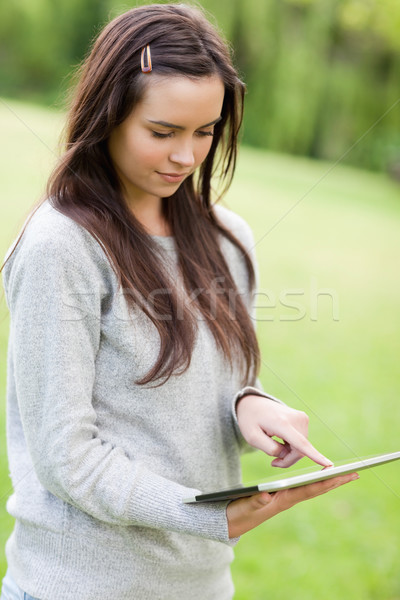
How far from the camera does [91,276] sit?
1000 millimetres

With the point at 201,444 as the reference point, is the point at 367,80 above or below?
below

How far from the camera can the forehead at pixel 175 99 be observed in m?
1.03

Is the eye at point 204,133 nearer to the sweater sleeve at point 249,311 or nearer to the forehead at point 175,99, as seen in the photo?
the forehead at point 175,99

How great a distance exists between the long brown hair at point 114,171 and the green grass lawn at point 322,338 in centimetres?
15

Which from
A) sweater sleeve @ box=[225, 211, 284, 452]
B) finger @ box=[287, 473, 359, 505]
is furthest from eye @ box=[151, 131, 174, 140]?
finger @ box=[287, 473, 359, 505]

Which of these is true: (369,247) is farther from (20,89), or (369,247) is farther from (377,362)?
(20,89)

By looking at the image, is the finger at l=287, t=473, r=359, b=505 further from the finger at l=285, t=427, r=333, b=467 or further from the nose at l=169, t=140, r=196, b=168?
the nose at l=169, t=140, r=196, b=168

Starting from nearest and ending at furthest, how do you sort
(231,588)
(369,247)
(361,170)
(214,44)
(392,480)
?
(214,44), (231,588), (392,480), (369,247), (361,170)

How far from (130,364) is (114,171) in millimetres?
310

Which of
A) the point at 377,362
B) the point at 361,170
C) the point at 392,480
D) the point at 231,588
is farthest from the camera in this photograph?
the point at 361,170

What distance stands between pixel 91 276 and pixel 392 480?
2.30 meters

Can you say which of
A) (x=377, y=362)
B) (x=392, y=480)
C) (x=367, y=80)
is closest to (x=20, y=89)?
(x=367, y=80)

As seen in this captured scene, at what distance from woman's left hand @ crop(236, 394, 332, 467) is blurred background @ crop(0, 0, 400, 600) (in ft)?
1.49

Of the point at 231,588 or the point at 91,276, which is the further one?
the point at 231,588
